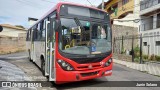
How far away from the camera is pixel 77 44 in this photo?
6461mm

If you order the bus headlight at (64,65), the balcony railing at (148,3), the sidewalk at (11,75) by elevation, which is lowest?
the sidewalk at (11,75)

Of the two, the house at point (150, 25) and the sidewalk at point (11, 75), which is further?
the house at point (150, 25)

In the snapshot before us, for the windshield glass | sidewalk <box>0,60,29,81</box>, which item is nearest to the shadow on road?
the windshield glass

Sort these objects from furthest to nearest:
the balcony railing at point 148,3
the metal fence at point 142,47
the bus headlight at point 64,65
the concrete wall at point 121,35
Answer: the concrete wall at point 121,35 < the balcony railing at point 148,3 < the metal fence at point 142,47 < the bus headlight at point 64,65

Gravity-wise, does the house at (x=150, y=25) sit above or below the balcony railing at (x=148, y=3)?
below

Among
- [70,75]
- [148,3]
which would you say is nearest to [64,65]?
[70,75]

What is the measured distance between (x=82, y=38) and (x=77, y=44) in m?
0.31

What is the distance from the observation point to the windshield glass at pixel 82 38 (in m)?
6.34

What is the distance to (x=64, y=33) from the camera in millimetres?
6371

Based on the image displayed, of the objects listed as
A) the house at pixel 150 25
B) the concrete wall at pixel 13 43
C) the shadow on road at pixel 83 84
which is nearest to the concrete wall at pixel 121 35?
the house at pixel 150 25

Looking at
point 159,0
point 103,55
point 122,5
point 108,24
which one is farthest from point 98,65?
point 122,5

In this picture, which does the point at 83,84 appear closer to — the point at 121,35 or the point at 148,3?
the point at 121,35

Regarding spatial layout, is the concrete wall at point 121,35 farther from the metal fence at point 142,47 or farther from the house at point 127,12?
the house at point 127,12

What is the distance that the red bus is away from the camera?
6262mm
